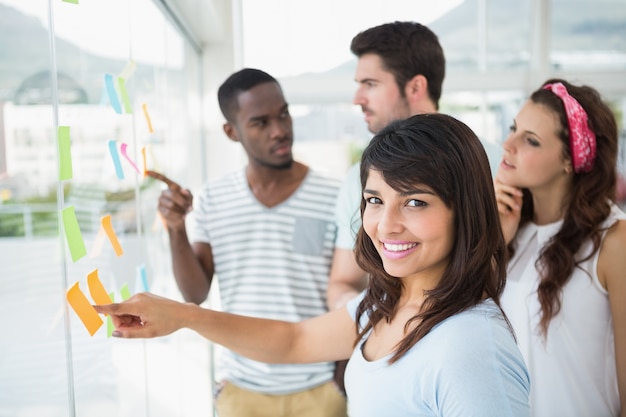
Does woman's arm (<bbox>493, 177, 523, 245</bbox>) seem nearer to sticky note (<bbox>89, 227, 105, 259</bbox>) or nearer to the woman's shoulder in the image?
the woman's shoulder

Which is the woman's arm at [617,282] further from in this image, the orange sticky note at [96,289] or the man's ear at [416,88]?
the orange sticky note at [96,289]

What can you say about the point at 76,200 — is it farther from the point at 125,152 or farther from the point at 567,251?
the point at 567,251

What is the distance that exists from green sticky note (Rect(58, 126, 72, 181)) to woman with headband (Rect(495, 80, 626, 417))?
118 centimetres

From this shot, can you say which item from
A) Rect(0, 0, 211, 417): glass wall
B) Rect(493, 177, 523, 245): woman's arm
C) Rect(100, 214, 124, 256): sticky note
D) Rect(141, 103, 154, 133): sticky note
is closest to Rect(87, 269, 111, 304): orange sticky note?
Rect(0, 0, 211, 417): glass wall

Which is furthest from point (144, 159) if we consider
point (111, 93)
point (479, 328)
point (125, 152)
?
point (479, 328)

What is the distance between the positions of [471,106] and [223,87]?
243 centimetres

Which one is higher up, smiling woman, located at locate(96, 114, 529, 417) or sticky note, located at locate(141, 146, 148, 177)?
sticky note, located at locate(141, 146, 148, 177)

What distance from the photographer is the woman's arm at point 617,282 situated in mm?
1600

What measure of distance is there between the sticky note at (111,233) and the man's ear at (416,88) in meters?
0.99

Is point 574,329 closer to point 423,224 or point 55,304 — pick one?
point 423,224

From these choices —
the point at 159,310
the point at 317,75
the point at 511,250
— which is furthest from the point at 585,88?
the point at 317,75

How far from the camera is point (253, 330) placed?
143cm

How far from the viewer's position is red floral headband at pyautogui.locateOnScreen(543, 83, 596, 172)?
5.66ft

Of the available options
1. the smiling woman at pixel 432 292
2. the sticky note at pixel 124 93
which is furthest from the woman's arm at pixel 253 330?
the sticky note at pixel 124 93
